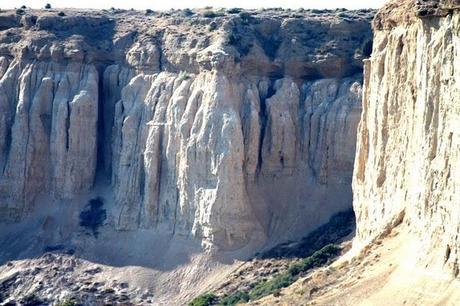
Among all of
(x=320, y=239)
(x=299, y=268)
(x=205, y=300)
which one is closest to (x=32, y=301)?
(x=205, y=300)

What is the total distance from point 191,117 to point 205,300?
36.6 feet

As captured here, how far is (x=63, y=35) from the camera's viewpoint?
200 feet

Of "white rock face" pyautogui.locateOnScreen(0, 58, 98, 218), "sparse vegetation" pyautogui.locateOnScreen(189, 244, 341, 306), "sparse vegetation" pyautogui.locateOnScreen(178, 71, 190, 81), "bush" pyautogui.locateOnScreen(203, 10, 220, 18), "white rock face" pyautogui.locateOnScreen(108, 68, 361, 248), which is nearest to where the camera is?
"sparse vegetation" pyautogui.locateOnScreen(189, 244, 341, 306)

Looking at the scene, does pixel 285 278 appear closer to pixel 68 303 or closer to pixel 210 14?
pixel 68 303

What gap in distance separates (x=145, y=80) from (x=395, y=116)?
23688 millimetres

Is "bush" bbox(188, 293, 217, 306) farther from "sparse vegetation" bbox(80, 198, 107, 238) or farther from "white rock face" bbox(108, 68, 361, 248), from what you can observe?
"sparse vegetation" bbox(80, 198, 107, 238)

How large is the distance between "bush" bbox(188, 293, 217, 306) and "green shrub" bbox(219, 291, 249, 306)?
18.4 inches

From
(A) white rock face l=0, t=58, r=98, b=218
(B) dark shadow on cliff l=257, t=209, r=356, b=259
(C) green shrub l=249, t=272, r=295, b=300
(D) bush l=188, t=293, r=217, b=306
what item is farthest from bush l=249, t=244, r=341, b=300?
(A) white rock face l=0, t=58, r=98, b=218

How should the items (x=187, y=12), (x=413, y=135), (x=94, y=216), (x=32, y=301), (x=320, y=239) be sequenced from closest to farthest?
(x=413, y=135), (x=320, y=239), (x=32, y=301), (x=94, y=216), (x=187, y=12)

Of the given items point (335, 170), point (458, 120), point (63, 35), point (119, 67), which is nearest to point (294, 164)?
point (335, 170)

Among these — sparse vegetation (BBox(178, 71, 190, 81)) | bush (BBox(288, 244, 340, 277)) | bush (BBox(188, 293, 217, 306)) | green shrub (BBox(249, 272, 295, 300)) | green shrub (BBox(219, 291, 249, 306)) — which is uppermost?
sparse vegetation (BBox(178, 71, 190, 81))

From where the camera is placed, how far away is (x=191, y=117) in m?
54.2

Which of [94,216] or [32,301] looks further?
[94,216]

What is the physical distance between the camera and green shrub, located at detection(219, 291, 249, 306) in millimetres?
44781
